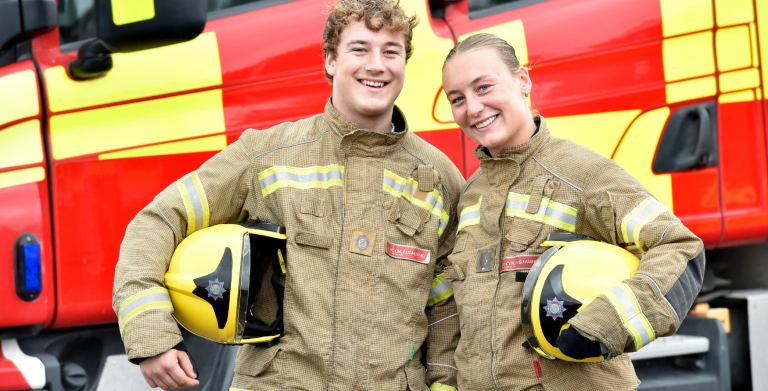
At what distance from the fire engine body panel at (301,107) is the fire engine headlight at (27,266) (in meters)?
0.02

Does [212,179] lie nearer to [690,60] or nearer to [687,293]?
[687,293]

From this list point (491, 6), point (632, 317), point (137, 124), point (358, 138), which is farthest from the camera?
point (491, 6)

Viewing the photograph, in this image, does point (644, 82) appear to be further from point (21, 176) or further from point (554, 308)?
point (21, 176)

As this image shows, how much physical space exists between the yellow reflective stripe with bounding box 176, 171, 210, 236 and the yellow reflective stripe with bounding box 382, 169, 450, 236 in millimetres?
462

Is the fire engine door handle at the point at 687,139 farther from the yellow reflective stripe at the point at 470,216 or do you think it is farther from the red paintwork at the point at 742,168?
the yellow reflective stripe at the point at 470,216

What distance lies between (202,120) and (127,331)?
2.81 ft

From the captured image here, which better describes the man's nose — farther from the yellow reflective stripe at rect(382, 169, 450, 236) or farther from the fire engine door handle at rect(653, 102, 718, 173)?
the fire engine door handle at rect(653, 102, 718, 173)

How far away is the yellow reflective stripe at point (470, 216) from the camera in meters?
1.93

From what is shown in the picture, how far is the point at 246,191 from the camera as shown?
6.25ft

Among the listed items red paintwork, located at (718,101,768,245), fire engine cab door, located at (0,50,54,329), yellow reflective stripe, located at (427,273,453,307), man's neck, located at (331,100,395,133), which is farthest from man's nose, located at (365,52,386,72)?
red paintwork, located at (718,101,768,245)

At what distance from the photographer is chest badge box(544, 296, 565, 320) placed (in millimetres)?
1607

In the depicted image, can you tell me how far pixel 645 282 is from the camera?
5.01 feet

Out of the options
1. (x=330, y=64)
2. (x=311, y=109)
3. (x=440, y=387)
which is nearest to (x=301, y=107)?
(x=311, y=109)

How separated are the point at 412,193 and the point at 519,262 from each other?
1.17ft
